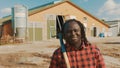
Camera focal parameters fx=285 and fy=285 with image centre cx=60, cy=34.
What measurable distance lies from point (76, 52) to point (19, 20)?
29.8 m

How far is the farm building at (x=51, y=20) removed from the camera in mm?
35656

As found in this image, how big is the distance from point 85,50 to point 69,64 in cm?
24

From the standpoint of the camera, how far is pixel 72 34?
112 inches

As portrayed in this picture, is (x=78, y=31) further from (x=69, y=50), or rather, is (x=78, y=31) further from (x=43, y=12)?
(x=43, y=12)

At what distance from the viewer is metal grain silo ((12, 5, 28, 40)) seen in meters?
31.7

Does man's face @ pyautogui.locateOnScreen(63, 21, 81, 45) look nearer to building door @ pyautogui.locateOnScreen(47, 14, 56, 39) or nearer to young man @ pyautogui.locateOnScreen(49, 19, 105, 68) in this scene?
young man @ pyautogui.locateOnScreen(49, 19, 105, 68)

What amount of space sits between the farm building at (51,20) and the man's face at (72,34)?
30010 millimetres

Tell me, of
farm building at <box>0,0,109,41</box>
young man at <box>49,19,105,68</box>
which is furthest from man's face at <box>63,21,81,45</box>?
farm building at <box>0,0,109,41</box>

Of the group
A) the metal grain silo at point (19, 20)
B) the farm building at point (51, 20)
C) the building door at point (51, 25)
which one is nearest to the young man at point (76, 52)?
the metal grain silo at point (19, 20)

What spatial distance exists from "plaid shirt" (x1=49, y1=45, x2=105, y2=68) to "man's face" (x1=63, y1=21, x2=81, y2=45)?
70mm

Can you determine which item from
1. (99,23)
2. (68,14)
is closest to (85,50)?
(68,14)

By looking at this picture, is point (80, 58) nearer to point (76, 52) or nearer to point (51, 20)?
point (76, 52)

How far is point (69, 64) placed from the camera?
2744 mm

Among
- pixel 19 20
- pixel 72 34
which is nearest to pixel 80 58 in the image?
pixel 72 34
